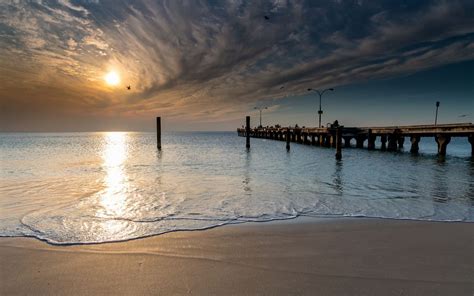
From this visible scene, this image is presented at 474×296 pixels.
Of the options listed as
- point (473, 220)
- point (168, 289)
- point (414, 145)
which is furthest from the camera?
point (414, 145)

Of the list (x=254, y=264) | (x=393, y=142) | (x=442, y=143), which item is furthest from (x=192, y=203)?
(x=393, y=142)

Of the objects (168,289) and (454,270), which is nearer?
(168,289)

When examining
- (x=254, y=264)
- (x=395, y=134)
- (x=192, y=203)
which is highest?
(x=395, y=134)

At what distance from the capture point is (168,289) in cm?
340

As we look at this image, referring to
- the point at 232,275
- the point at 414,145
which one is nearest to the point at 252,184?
the point at 232,275

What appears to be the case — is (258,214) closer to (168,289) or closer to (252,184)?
(168,289)

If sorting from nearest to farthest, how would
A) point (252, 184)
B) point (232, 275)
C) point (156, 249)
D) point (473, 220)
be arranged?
point (232, 275) → point (156, 249) → point (473, 220) → point (252, 184)

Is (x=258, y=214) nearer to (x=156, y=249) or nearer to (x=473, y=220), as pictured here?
(x=156, y=249)

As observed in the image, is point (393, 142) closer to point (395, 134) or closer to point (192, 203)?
point (395, 134)

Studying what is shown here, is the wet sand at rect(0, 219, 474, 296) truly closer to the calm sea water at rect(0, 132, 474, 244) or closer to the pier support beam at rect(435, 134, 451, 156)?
the calm sea water at rect(0, 132, 474, 244)

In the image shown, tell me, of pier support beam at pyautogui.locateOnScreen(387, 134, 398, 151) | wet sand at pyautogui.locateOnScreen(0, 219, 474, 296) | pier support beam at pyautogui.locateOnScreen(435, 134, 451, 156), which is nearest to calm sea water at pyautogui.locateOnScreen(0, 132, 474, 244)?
wet sand at pyautogui.locateOnScreen(0, 219, 474, 296)

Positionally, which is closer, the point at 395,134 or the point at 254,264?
the point at 254,264

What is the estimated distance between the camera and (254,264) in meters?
4.11

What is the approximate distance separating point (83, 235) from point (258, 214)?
4.09m
